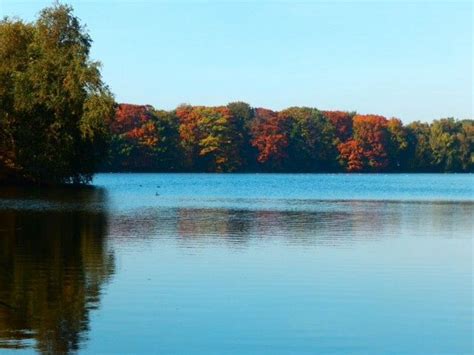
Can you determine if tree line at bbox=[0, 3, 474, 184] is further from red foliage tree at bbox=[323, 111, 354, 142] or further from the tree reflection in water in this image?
the tree reflection in water

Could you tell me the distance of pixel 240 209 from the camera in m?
38.9

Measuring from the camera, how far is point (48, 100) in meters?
55.7

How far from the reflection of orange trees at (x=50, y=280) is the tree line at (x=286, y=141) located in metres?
98.1

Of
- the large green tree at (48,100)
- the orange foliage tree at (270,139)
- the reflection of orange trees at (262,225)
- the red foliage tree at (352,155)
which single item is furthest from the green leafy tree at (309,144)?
the reflection of orange trees at (262,225)

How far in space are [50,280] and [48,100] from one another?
42287 mm

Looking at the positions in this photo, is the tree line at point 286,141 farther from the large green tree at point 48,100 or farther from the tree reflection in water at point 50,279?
the tree reflection in water at point 50,279

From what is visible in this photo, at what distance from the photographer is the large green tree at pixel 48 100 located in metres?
53.5

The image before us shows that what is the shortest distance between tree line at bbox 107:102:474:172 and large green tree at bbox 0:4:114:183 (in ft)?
201

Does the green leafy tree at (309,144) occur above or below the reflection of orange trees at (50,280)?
above

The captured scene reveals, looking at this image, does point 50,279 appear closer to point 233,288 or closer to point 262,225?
point 233,288

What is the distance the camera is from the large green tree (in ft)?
176

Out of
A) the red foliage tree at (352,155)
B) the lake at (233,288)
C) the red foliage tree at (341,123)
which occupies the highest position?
the red foliage tree at (341,123)

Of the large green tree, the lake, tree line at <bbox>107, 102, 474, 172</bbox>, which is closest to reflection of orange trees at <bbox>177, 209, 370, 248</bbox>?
the lake

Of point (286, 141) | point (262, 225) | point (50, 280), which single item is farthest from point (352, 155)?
point (50, 280)
